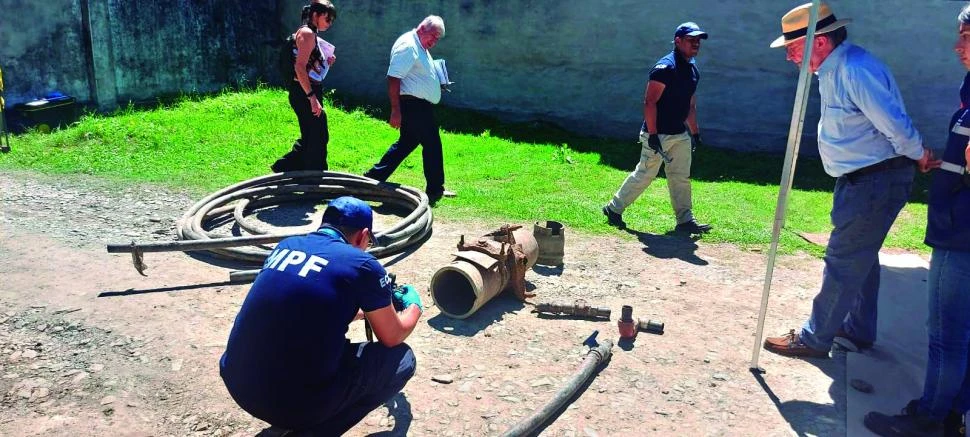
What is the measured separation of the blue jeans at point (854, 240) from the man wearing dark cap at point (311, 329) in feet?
8.43

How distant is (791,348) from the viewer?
15.7 ft

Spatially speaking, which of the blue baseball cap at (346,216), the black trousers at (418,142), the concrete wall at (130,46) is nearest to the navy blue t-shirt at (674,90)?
the black trousers at (418,142)

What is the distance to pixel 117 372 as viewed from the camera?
4.39m

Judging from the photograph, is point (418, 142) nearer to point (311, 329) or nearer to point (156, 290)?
point (156, 290)

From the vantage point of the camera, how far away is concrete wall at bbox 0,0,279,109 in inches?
427

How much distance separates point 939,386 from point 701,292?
2.19 metres

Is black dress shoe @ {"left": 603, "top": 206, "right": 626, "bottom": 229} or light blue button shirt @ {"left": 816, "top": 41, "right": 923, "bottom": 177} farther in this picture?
black dress shoe @ {"left": 603, "top": 206, "right": 626, "bottom": 229}

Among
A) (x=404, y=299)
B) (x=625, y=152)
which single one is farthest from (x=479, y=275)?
(x=625, y=152)

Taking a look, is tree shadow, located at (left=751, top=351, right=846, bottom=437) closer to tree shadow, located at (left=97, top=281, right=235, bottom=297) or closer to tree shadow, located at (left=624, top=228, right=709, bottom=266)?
tree shadow, located at (left=624, top=228, right=709, bottom=266)

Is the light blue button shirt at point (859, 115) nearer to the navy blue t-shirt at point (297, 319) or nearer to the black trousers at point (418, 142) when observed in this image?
the navy blue t-shirt at point (297, 319)

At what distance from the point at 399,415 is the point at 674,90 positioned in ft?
14.2

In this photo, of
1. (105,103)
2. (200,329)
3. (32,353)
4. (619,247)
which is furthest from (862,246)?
(105,103)

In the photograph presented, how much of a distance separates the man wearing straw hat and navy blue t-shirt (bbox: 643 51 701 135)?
2.46 m

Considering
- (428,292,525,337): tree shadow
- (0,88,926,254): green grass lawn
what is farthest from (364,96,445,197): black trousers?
(428,292,525,337): tree shadow
